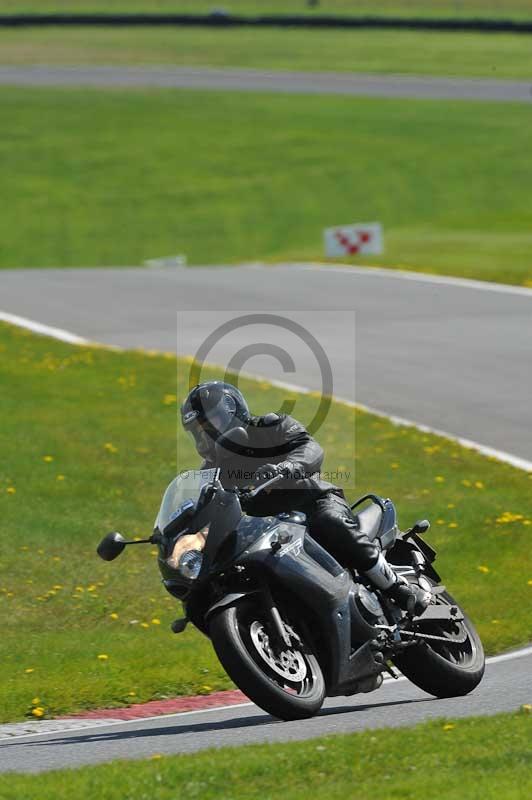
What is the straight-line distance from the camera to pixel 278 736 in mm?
8109

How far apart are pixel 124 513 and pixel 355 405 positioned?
5.23 m

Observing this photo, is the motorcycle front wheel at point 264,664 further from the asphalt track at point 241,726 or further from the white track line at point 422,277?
the white track line at point 422,277

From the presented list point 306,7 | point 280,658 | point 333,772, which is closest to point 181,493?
point 280,658

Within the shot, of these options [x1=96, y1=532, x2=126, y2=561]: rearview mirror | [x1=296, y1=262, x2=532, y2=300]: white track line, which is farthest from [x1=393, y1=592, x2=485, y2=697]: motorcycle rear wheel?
[x1=296, y1=262, x2=532, y2=300]: white track line

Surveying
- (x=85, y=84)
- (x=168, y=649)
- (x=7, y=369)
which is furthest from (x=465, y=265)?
(x=85, y=84)

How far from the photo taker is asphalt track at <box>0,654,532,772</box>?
8.16 meters

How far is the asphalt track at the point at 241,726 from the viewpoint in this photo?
816 centimetres

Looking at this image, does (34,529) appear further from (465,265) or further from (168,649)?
(465,265)

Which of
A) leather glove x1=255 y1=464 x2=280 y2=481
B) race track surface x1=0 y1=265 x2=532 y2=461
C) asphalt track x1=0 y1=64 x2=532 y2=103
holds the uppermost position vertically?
leather glove x1=255 y1=464 x2=280 y2=481

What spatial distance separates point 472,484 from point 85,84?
53808 millimetres

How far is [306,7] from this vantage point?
311 ft

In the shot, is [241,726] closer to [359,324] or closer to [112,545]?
[112,545]

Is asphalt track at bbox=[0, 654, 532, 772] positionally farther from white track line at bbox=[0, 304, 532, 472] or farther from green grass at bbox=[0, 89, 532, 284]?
green grass at bbox=[0, 89, 532, 284]

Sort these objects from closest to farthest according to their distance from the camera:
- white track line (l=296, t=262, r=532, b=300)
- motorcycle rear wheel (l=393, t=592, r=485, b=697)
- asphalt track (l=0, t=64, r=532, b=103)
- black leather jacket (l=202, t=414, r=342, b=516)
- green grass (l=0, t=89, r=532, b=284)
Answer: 1. black leather jacket (l=202, t=414, r=342, b=516)
2. motorcycle rear wheel (l=393, t=592, r=485, b=697)
3. white track line (l=296, t=262, r=532, b=300)
4. green grass (l=0, t=89, r=532, b=284)
5. asphalt track (l=0, t=64, r=532, b=103)
